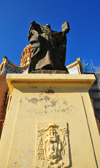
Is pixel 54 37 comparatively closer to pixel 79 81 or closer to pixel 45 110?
pixel 79 81

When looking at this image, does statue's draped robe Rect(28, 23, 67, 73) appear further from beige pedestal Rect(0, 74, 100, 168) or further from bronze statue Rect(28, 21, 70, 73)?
beige pedestal Rect(0, 74, 100, 168)

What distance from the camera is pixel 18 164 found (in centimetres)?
152

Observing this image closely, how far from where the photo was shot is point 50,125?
5.68 ft

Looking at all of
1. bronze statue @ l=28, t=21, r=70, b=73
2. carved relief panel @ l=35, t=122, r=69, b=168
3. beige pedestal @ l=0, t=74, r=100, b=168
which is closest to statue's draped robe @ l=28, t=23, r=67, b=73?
bronze statue @ l=28, t=21, r=70, b=73

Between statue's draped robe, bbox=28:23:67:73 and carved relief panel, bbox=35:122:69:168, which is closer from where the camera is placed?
carved relief panel, bbox=35:122:69:168

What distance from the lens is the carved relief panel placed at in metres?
1.51

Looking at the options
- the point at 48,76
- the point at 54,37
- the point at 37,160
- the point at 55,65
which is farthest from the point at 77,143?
the point at 54,37

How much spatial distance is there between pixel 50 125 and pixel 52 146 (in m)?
0.27

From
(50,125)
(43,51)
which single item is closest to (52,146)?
(50,125)

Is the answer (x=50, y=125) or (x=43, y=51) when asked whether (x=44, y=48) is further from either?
(x=50, y=125)

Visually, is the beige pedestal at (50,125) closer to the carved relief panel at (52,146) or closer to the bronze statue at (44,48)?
the carved relief panel at (52,146)

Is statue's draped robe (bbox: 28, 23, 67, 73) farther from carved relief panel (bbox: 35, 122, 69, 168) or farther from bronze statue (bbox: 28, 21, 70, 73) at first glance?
carved relief panel (bbox: 35, 122, 69, 168)

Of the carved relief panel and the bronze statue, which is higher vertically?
the bronze statue

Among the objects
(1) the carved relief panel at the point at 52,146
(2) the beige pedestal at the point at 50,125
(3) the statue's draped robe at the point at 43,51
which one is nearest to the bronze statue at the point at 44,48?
(3) the statue's draped robe at the point at 43,51
